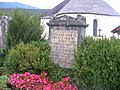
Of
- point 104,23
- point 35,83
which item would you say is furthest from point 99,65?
point 104,23

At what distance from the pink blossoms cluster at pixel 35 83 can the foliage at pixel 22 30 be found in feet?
17.0

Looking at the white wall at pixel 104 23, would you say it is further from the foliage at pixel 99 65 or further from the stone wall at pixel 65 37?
the foliage at pixel 99 65

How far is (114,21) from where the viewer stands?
43.0 metres

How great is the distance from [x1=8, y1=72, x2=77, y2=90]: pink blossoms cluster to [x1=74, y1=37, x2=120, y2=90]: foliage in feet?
2.68

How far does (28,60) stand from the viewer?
36.4ft

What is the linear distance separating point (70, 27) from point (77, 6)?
28933 mm

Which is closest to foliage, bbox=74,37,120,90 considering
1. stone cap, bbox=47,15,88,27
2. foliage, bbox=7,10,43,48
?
stone cap, bbox=47,15,88,27

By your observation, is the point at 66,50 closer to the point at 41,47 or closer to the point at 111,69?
the point at 41,47

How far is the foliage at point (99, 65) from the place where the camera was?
9.35 m

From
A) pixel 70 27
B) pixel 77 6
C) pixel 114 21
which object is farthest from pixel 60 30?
pixel 114 21

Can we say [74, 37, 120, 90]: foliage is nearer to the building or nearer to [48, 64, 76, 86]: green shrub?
[48, 64, 76, 86]: green shrub

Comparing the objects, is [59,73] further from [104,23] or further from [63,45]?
[104,23]

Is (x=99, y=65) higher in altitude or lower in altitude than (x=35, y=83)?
higher

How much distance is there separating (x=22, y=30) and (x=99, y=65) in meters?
6.24
